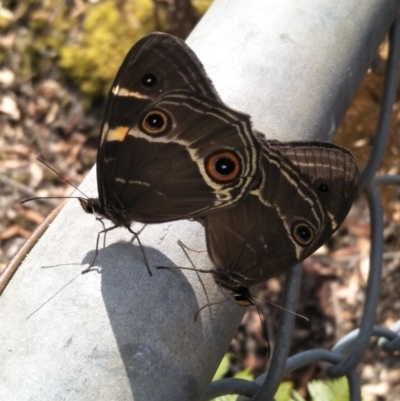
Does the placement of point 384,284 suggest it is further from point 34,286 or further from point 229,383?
point 34,286

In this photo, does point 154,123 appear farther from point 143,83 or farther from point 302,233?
point 302,233

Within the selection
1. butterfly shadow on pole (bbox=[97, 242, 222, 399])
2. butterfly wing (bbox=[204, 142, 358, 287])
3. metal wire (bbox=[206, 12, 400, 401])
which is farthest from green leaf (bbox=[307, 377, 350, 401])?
butterfly shadow on pole (bbox=[97, 242, 222, 399])

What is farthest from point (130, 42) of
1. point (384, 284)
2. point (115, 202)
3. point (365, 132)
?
point (115, 202)

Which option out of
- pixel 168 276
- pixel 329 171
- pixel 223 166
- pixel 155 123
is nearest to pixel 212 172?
pixel 223 166

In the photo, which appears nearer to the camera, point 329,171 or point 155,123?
point 329,171

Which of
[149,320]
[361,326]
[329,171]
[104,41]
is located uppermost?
[104,41]
